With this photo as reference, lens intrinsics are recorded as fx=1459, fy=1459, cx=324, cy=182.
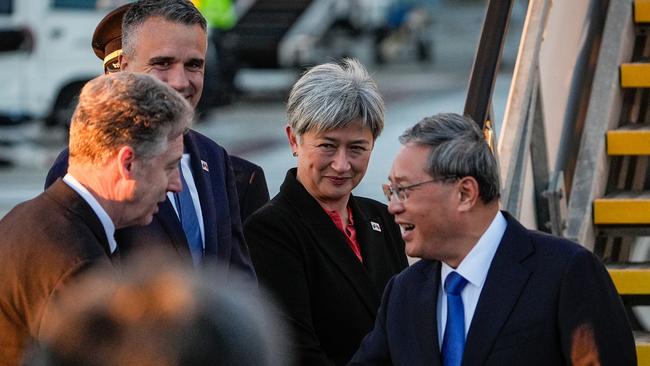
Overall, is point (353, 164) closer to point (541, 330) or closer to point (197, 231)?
point (197, 231)

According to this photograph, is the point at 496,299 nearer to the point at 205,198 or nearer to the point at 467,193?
the point at 467,193

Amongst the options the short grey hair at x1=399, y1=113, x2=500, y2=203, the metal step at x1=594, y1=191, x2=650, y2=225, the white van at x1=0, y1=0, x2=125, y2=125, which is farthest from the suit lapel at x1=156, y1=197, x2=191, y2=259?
the white van at x1=0, y1=0, x2=125, y2=125

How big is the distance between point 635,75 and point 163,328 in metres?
5.44

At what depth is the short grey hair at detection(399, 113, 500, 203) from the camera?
140 inches

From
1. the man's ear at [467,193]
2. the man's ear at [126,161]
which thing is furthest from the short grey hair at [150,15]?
the man's ear at [126,161]

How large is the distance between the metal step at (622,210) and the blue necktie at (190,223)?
2759mm

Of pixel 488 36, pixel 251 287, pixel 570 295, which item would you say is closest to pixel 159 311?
pixel 570 295

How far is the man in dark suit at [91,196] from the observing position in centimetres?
266

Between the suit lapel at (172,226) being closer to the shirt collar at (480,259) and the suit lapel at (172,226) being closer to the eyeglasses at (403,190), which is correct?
the eyeglasses at (403,190)

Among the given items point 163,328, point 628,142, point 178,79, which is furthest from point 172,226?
point 628,142

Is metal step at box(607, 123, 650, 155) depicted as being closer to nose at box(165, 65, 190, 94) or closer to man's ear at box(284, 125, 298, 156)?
man's ear at box(284, 125, 298, 156)

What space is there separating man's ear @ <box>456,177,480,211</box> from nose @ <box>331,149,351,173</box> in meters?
0.93

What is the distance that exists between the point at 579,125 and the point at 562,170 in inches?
9.0

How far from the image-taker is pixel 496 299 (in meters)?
3.45
